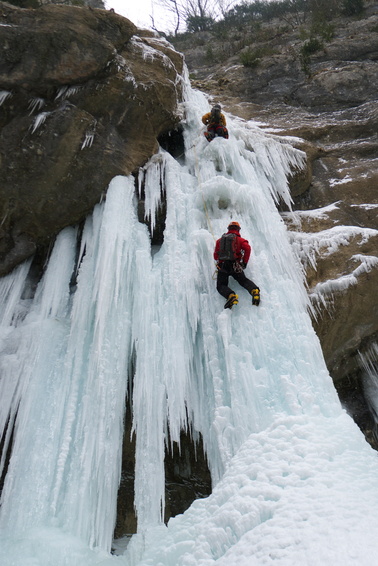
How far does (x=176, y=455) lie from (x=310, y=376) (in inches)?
109

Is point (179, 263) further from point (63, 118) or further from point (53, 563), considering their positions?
point (53, 563)

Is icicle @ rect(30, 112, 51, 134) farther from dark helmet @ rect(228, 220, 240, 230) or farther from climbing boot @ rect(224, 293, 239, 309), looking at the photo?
climbing boot @ rect(224, 293, 239, 309)

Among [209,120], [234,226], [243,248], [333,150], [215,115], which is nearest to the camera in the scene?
[243,248]

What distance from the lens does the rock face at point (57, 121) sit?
230 inches

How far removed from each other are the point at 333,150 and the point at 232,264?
17.8 ft

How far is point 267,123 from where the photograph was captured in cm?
970

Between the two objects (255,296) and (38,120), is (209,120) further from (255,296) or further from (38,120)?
(255,296)

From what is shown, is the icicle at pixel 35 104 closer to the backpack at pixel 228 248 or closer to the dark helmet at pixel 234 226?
the dark helmet at pixel 234 226

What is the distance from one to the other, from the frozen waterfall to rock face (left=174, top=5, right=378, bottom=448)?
0.90 metres

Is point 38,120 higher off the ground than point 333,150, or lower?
lower

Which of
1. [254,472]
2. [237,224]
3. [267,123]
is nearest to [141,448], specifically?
[254,472]

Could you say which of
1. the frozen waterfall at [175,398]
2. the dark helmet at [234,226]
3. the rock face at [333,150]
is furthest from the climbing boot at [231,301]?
the rock face at [333,150]

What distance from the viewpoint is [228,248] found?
4812 millimetres

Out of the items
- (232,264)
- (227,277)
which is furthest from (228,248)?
(227,277)
